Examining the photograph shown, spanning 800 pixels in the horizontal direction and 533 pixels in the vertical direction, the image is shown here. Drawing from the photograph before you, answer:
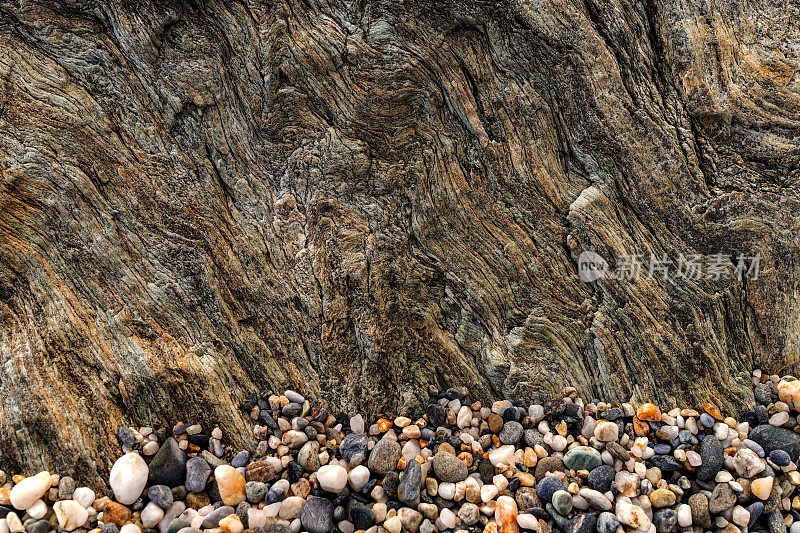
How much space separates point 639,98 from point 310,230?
2.74 metres

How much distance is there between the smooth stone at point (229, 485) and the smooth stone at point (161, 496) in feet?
1.01

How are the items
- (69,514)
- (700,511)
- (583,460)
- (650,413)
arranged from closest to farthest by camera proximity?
(69,514) < (700,511) < (583,460) < (650,413)

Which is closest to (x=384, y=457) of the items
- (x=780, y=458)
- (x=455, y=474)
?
(x=455, y=474)

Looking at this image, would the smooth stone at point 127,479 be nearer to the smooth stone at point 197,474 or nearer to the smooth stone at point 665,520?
the smooth stone at point 197,474

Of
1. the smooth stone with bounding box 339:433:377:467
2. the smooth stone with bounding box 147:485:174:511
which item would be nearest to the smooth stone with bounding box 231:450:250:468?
the smooth stone with bounding box 147:485:174:511

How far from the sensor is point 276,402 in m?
3.59

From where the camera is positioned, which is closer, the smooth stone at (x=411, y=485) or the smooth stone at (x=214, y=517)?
the smooth stone at (x=214, y=517)

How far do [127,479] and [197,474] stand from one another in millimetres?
437

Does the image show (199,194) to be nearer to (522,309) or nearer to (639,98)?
(522,309)

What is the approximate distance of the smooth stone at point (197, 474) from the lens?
10.6 ft

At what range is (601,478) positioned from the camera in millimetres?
3369

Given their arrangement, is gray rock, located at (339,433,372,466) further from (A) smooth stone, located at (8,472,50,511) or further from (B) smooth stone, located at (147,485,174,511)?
(A) smooth stone, located at (8,472,50,511)

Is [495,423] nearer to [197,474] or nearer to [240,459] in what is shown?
[240,459]

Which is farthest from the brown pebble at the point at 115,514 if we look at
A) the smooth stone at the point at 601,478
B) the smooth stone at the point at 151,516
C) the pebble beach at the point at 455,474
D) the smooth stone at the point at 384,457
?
the smooth stone at the point at 601,478
